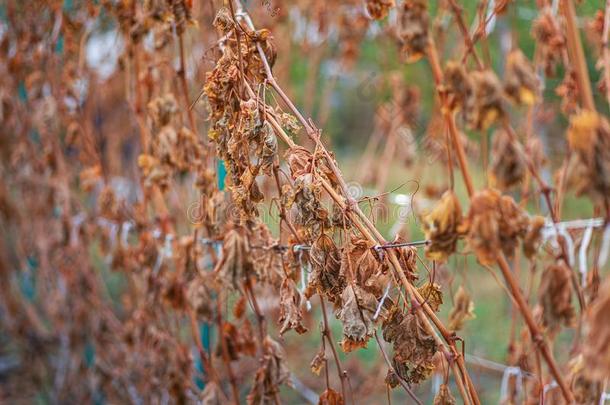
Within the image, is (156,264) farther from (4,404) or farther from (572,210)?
(572,210)

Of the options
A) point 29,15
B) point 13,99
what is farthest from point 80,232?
point 29,15

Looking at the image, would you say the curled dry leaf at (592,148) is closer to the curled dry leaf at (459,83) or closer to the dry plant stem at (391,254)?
the curled dry leaf at (459,83)

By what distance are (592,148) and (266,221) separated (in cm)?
78

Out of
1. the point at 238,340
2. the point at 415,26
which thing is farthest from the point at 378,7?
the point at 238,340

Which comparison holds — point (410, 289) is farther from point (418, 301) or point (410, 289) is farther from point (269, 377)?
point (269, 377)

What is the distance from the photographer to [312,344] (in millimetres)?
2846

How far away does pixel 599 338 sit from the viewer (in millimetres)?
529

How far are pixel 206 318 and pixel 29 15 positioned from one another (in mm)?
1128

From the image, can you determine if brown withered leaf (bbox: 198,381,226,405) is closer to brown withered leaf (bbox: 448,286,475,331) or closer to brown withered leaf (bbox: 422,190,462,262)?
brown withered leaf (bbox: 448,286,475,331)

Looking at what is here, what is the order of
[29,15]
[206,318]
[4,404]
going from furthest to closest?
[4,404] < [29,15] < [206,318]

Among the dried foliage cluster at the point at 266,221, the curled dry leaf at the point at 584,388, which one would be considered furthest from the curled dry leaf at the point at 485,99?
the curled dry leaf at the point at 584,388

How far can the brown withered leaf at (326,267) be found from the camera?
844 millimetres

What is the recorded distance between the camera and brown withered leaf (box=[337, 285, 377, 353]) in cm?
81

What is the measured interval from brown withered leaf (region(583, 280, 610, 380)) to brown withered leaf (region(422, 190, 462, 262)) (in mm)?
163
